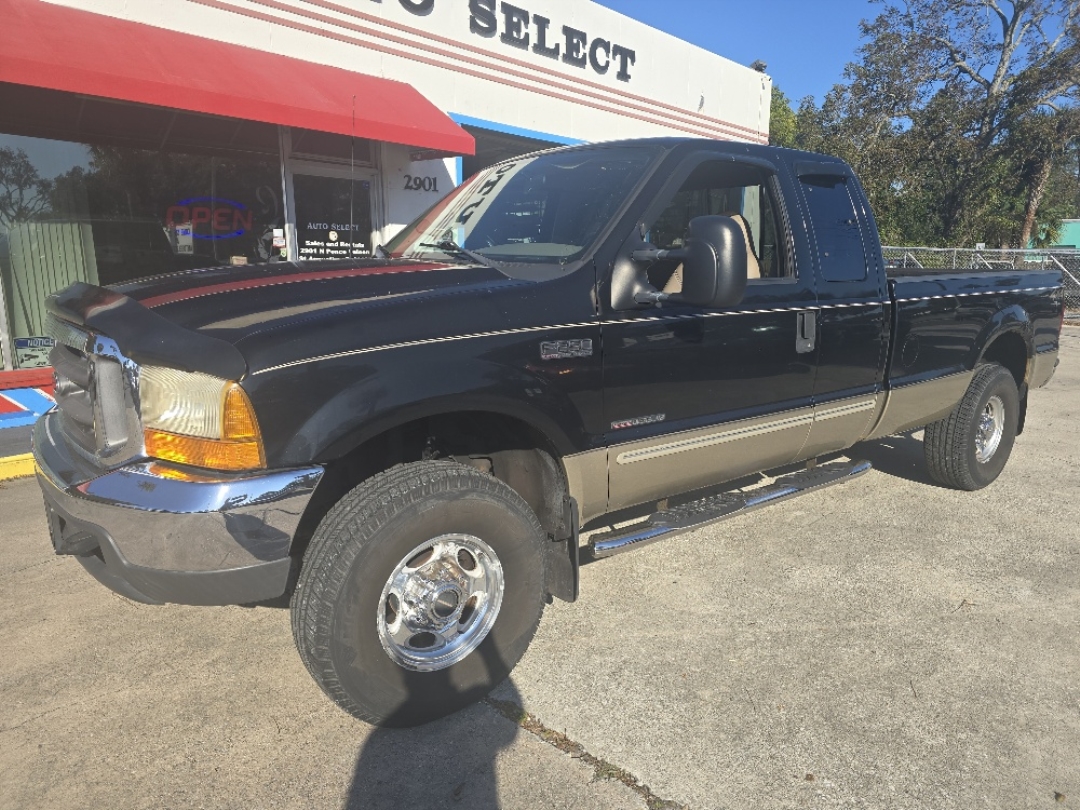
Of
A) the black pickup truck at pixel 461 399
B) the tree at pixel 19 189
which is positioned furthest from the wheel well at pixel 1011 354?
the tree at pixel 19 189

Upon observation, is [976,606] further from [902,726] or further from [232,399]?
[232,399]

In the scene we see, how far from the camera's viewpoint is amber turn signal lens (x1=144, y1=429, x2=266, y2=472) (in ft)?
7.29

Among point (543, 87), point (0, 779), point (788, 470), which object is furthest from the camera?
point (543, 87)

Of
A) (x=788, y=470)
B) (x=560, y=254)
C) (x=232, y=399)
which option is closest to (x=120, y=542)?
(x=232, y=399)

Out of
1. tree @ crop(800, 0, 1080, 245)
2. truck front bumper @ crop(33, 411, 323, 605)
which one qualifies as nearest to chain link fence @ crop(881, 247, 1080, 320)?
tree @ crop(800, 0, 1080, 245)

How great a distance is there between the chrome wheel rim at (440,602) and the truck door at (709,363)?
27.0 inches

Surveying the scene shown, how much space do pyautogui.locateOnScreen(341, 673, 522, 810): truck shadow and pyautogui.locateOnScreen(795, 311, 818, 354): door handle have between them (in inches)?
82.1

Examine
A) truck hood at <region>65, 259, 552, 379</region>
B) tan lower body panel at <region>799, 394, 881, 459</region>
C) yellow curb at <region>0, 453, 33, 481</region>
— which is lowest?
yellow curb at <region>0, 453, 33, 481</region>

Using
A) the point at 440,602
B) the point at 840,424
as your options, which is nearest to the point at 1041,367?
the point at 840,424

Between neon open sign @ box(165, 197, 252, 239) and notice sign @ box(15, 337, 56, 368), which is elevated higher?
neon open sign @ box(165, 197, 252, 239)

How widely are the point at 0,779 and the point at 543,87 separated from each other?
1095 centimetres

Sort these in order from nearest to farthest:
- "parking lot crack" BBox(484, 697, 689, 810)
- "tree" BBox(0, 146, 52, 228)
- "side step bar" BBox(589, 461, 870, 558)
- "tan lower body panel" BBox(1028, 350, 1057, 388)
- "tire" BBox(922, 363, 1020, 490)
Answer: "parking lot crack" BBox(484, 697, 689, 810) < "side step bar" BBox(589, 461, 870, 558) < "tire" BBox(922, 363, 1020, 490) < "tan lower body panel" BBox(1028, 350, 1057, 388) < "tree" BBox(0, 146, 52, 228)

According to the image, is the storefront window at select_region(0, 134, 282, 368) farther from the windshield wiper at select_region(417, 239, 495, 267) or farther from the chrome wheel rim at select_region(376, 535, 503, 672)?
the chrome wheel rim at select_region(376, 535, 503, 672)

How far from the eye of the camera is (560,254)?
3.03 m
